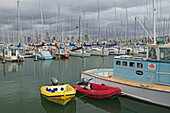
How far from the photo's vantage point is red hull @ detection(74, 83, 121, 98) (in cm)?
1274

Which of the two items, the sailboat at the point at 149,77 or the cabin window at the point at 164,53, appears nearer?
the sailboat at the point at 149,77

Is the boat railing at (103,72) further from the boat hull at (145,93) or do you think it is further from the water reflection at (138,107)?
the water reflection at (138,107)

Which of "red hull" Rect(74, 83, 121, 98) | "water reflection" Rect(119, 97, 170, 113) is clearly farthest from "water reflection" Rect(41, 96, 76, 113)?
"water reflection" Rect(119, 97, 170, 113)

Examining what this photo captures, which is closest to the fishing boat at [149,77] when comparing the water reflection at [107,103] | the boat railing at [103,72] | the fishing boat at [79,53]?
the water reflection at [107,103]

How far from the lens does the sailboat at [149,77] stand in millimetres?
11211

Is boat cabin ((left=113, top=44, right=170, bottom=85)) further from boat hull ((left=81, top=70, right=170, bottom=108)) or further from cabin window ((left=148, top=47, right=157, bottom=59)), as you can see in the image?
boat hull ((left=81, top=70, right=170, bottom=108))

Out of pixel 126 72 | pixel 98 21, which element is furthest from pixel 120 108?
pixel 98 21

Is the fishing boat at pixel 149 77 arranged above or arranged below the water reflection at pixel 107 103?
above

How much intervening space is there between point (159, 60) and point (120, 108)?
4.75 metres

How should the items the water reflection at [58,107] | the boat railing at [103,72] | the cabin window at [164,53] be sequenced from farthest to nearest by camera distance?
the boat railing at [103,72]
the water reflection at [58,107]
the cabin window at [164,53]

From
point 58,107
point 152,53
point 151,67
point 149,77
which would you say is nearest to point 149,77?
point 149,77

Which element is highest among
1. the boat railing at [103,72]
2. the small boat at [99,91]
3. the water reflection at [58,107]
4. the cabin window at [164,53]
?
the cabin window at [164,53]

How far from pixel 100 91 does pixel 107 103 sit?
1140 mm

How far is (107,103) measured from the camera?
517 inches
